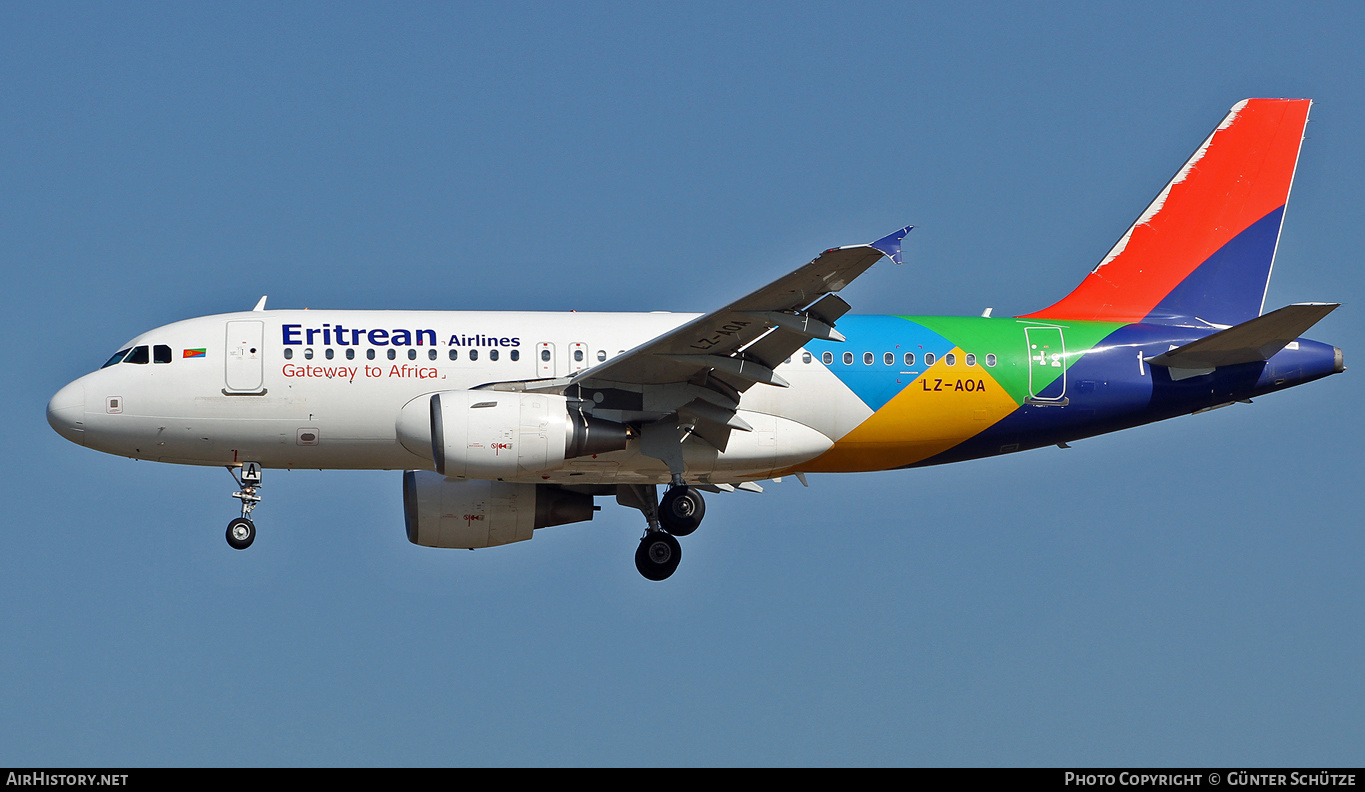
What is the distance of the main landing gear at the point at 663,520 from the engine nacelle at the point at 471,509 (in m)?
1.51

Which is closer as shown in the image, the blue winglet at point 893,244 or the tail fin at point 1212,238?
the blue winglet at point 893,244

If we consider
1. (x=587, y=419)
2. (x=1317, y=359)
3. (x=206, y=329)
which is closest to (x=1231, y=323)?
(x=1317, y=359)

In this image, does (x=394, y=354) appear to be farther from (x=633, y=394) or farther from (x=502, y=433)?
(x=633, y=394)

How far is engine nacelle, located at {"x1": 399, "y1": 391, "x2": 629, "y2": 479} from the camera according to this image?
84.4 feet

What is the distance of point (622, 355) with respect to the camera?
84.6 feet

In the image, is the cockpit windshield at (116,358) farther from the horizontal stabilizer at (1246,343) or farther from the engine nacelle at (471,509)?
the horizontal stabilizer at (1246,343)

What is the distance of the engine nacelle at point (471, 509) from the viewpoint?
2998 cm

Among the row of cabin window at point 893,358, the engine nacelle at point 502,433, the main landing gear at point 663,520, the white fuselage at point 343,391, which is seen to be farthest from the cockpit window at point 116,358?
the row of cabin window at point 893,358

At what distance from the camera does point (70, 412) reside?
2755 centimetres

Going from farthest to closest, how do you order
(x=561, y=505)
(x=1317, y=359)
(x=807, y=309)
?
1. (x=561, y=505)
2. (x=1317, y=359)
3. (x=807, y=309)

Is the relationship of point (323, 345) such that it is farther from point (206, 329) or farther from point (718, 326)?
point (718, 326)

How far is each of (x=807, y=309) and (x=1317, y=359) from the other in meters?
9.97

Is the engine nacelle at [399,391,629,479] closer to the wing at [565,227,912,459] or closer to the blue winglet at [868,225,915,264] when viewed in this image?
the wing at [565,227,912,459]

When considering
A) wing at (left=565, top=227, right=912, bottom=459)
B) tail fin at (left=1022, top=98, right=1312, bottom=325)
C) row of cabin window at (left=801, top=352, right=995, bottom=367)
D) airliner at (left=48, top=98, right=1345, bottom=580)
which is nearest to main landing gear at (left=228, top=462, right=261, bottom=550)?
airliner at (left=48, top=98, right=1345, bottom=580)
